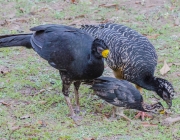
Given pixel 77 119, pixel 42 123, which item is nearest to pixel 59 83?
pixel 77 119

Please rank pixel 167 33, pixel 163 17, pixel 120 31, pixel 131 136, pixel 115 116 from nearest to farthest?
pixel 131 136 < pixel 115 116 < pixel 120 31 < pixel 167 33 < pixel 163 17

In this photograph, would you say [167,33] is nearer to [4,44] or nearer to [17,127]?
[4,44]

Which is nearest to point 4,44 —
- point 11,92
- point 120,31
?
point 11,92

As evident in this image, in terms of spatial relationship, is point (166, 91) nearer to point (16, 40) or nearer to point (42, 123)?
point (42, 123)

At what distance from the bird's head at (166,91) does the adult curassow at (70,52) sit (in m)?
0.90

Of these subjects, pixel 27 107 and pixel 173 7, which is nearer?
pixel 27 107

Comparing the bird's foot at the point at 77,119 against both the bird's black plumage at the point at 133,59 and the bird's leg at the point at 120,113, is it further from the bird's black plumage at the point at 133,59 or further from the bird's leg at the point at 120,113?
the bird's black plumage at the point at 133,59

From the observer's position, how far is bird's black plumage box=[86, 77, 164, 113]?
5.78 m

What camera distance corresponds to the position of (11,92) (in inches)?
263

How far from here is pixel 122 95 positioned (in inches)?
228

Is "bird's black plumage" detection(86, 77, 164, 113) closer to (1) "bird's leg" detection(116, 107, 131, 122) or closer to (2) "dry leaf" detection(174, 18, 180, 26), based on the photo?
(1) "bird's leg" detection(116, 107, 131, 122)

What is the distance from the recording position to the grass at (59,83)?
220 inches

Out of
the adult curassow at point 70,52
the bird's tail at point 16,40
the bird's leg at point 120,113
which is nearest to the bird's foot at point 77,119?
the adult curassow at point 70,52

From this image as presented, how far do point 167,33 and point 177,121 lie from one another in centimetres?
327
